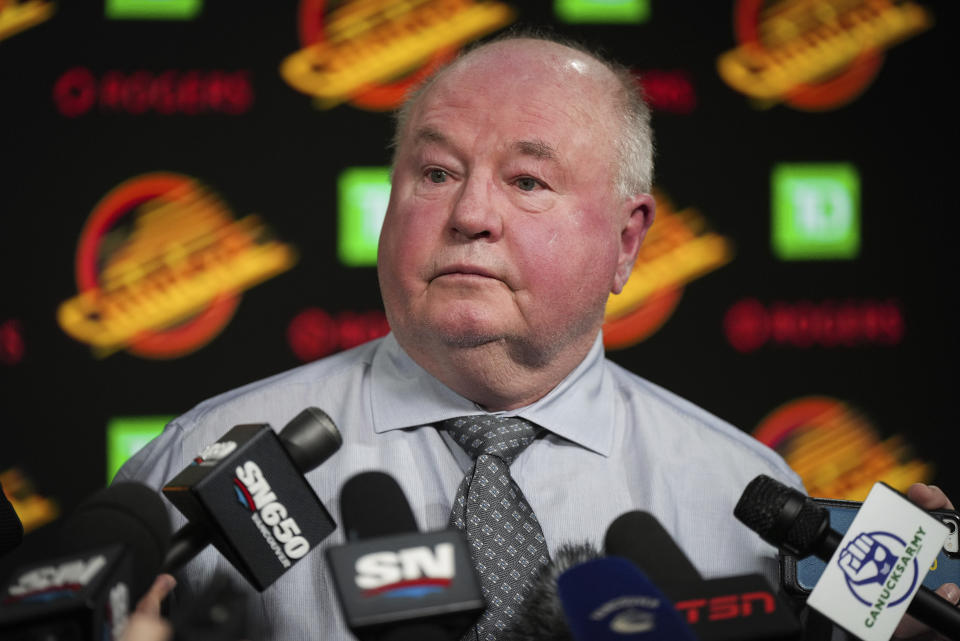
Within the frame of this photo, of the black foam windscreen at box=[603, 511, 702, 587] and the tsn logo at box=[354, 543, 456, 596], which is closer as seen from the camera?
the tsn logo at box=[354, 543, 456, 596]

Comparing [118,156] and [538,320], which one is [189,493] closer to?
[538,320]

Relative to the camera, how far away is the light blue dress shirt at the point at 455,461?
1.14 meters

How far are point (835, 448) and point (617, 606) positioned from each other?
5.53 feet

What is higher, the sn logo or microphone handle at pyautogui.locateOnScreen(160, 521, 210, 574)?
the sn logo

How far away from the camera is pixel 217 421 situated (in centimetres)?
123

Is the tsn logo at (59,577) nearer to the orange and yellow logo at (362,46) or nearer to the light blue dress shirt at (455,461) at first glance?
the light blue dress shirt at (455,461)

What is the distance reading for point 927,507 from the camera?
92 cm

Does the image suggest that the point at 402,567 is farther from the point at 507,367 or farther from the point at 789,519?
the point at 507,367

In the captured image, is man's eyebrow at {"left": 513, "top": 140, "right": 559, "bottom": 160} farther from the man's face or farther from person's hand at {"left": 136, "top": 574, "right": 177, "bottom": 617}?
person's hand at {"left": 136, "top": 574, "right": 177, "bottom": 617}

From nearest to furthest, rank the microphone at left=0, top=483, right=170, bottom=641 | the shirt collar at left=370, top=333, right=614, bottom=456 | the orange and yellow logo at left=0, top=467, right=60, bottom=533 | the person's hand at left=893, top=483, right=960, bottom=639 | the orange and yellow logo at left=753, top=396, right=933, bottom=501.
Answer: the microphone at left=0, top=483, right=170, bottom=641
the person's hand at left=893, top=483, right=960, bottom=639
the shirt collar at left=370, top=333, right=614, bottom=456
the orange and yellow logo at left=0, top=467, right=60, bottom=533
the orange and yellow logo at left=753, top=396, right=933, bottom=501

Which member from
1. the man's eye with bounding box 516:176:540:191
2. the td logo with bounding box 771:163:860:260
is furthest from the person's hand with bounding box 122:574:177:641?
the td logo with bounding box 771:163:860:260

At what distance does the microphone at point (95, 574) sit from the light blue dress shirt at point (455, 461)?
47 cm

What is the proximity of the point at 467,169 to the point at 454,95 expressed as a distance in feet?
0.36

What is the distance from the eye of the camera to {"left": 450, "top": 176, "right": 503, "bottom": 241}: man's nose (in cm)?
108
